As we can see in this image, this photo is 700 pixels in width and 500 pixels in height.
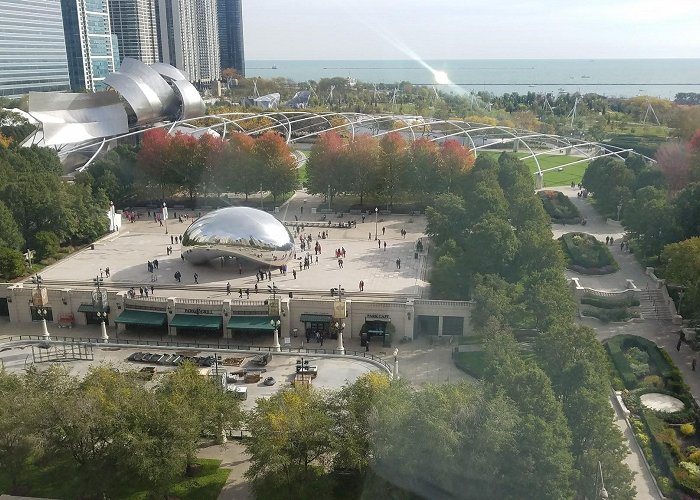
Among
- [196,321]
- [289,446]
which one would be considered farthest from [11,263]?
[289,446]

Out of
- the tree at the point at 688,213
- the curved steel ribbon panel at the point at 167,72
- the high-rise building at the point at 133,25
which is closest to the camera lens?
the tree at the point at 688,213

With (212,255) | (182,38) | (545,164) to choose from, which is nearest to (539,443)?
(212,255)

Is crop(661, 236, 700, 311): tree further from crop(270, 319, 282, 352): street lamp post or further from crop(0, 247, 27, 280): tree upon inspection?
crop(0, 247, 27, 280): tree

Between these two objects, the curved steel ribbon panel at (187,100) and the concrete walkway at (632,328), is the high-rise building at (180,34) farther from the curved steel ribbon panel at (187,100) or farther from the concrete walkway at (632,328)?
the concrete walkway at (632,328)

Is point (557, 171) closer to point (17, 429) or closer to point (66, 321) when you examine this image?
point (66, 321)

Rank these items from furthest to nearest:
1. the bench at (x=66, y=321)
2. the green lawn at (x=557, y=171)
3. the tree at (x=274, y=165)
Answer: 1. the green lawn at (x=557, y=171)
2. the tree at (x=274, y=165)
3. the bench at (x=66, y=321)

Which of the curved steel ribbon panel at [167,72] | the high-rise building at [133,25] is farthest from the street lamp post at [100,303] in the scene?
the high-rise building at [133,25]
